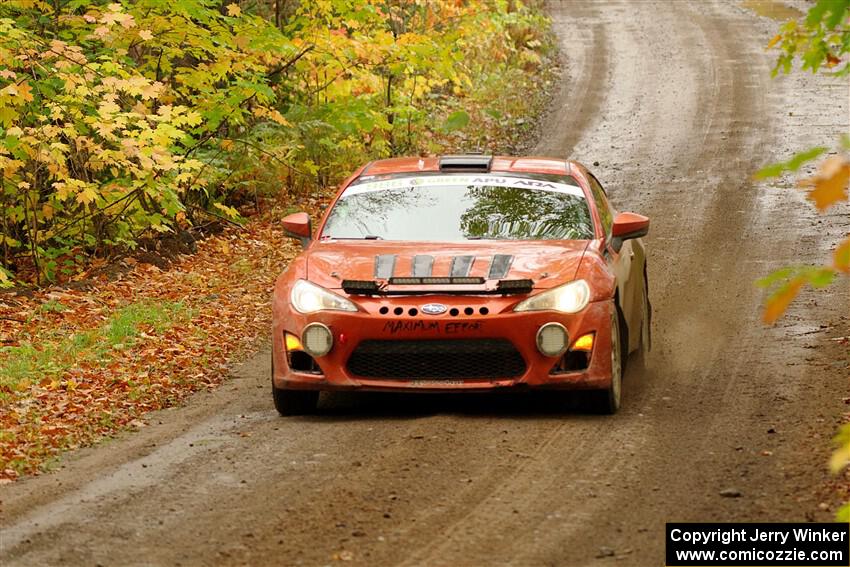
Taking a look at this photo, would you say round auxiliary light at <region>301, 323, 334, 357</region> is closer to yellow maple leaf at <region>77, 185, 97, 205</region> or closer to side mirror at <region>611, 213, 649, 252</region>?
side mirror at <region>611, 213, 649, 252</region>

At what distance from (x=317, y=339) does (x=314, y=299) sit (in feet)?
0.86

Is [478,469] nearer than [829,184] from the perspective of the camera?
No

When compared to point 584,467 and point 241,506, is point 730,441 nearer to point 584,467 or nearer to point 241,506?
point 584,467

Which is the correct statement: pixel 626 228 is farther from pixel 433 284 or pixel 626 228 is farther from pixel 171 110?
pixel 171 110

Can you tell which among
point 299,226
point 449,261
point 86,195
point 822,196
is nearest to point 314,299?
point 449,261

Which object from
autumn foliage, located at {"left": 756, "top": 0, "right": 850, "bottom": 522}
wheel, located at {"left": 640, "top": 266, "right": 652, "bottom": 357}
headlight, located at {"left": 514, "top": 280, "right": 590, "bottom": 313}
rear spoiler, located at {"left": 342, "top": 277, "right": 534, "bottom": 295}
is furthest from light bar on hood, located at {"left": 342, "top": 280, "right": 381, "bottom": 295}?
autumn foliage, located at {"left": 756, "top": 0, "right": 850, "bottom": 522}

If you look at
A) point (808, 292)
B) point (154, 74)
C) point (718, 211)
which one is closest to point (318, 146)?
point (154, 74)

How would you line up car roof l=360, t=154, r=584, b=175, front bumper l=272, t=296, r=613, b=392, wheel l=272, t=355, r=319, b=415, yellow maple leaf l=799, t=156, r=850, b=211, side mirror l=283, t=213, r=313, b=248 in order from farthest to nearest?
car roof l=360, t=154, r=584, b=175 < side mirror l=283, t=213, r=313, b=248 < wheel l=272, t=355, r=319, b=415 < front bumper l=272, t=296, r=613, b=392 < yellow maple leaf l=799, t=156, r=850, b=211

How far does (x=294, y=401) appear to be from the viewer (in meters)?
8.38

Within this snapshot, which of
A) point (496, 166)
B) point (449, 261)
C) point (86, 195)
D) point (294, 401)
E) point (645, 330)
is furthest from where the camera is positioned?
point (86, 195)

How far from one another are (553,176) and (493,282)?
195 centimetres

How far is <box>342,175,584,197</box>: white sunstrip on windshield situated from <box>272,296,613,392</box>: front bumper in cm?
161

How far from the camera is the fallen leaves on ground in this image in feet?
28.1

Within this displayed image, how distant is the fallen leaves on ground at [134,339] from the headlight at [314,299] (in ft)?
4.97
